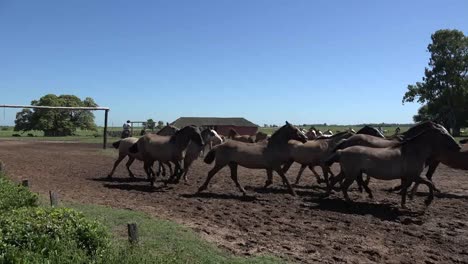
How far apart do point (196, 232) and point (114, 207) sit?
2.94 metres

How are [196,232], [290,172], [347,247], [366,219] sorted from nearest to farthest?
1. [347,247]
2. [196,232]
3. [366,219]
4. [290,172]

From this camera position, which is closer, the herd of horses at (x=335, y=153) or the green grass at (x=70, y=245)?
the green grass at (x=70, y=245)

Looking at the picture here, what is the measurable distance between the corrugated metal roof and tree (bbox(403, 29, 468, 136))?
24287 mm

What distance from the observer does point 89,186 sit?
43.7 ft

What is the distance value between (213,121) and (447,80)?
32.1m

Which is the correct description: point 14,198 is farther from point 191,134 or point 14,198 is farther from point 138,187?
point 191,134

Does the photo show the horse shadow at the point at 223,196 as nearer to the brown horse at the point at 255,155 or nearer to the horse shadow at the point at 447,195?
the brown horse at the point at 255,155

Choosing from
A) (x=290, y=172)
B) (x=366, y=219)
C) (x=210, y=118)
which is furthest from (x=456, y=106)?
(x=366, y=219)

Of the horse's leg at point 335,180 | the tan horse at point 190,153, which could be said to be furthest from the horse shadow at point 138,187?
the horse's leg at point 335,180

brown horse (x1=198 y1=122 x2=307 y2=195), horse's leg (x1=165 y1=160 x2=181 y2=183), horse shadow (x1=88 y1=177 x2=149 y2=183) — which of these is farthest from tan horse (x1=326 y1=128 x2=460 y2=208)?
horse shadow (x1=88 y1=177 x2=149 y2=183)

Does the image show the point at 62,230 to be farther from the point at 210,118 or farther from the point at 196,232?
the point at 210,118

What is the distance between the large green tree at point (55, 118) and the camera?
6366 centimetres

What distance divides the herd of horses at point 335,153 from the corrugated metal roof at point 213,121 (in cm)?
4749

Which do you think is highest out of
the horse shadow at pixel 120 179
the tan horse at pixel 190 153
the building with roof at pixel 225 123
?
the building with roof at pixel 225 123
